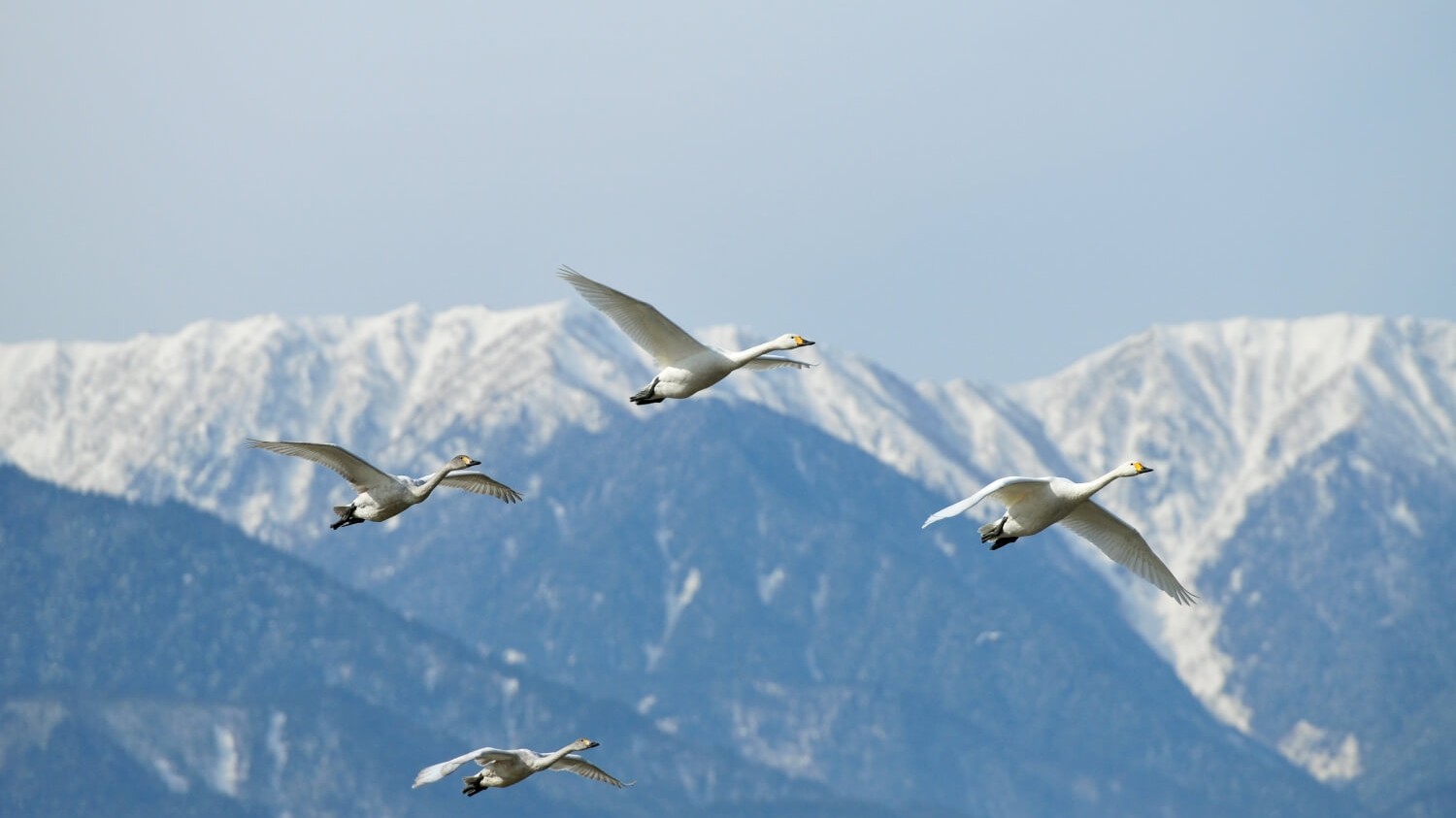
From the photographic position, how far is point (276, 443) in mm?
70125

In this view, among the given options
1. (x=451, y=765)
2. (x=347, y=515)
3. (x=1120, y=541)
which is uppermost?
(x=1120, y=541)

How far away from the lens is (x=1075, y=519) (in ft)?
240

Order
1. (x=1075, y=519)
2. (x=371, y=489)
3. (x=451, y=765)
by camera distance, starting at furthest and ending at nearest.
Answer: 1. (x=371, y=489)
2. (x=1075, y=519)
3. (x=451, y=765)

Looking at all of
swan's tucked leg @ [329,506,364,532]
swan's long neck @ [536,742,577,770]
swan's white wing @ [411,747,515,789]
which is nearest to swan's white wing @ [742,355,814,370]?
swan's tucked leg @ [329,506,364,532]

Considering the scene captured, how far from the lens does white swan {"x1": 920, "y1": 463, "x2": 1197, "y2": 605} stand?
6831 centimetres

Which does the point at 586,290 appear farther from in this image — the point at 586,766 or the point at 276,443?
the point at 586,766

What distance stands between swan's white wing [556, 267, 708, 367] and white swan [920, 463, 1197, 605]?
11.5m

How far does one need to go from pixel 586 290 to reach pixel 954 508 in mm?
18332

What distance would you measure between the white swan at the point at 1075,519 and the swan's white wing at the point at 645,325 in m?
11.5

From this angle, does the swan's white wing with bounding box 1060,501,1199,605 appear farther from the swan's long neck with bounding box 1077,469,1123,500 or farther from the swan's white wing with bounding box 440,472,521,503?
the swan's white wing with bounding box 440,472,521,503

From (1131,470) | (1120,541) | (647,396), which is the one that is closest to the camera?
(1120,541)

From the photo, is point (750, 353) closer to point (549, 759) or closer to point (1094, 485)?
point (1094, 485)

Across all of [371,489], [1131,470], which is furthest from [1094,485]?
[371,489]

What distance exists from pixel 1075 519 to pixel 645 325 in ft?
47.6
